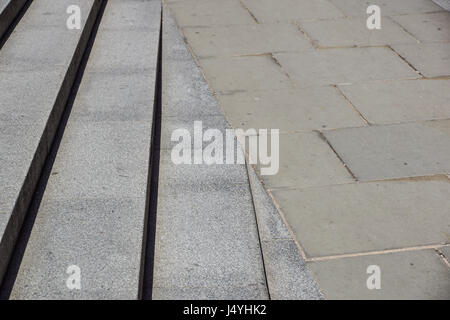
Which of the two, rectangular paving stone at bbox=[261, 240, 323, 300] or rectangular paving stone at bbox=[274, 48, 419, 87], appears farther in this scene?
rectangular paving stone at bbox=[274, 48, 419, 87]

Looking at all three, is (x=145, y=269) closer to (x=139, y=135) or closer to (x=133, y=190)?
(x=133, y=190)

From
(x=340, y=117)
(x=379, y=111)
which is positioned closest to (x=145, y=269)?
(x=340, y=117)

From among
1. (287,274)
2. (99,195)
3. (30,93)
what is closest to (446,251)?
(287,274)

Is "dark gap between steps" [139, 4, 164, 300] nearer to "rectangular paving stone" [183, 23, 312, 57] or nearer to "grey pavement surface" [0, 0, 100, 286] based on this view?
"grey pavement surface" [0, 0, 100, 286]

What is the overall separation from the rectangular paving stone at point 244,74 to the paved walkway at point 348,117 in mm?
22

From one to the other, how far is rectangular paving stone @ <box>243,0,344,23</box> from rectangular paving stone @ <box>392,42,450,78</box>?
1380mm

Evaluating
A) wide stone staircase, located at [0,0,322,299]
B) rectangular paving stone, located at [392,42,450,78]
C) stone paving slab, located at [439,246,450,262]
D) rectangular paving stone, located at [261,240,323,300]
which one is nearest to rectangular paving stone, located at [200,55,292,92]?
wide stone staircase, located at [0,0,322,299]

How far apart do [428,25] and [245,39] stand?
2.56 meters

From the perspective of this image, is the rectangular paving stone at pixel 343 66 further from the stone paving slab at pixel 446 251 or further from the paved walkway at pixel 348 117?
the stone paving slab at pixel 446 251

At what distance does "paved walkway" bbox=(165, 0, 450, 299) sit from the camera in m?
3.89

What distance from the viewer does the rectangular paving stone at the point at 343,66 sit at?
631 cm

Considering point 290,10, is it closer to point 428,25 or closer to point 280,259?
point 428,25

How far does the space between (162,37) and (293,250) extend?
167 inches
